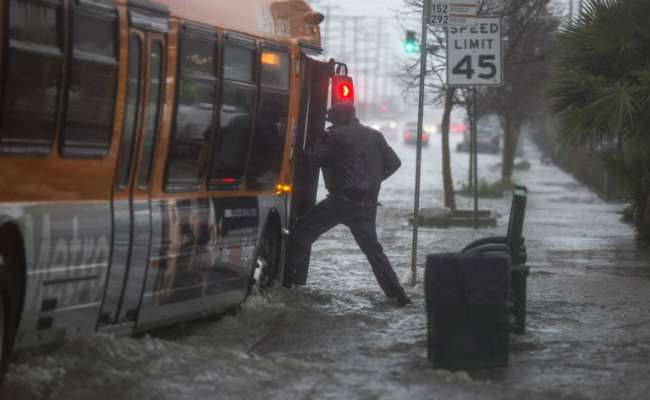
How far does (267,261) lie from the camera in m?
11.6

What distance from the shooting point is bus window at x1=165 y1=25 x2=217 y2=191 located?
9180 mm

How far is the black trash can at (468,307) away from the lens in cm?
848

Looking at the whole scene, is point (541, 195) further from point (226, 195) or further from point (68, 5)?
point (68, 5)

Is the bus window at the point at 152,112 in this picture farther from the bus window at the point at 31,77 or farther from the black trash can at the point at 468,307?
the black trash can at the point at 468,307

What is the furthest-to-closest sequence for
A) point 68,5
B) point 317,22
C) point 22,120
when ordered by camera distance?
point 317,22 < point 68,5 < point 22,120

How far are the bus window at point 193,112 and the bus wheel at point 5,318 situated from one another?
2.06 meters

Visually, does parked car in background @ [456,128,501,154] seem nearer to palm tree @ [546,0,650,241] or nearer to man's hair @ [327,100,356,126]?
palm tree @ [546,0,650,241]

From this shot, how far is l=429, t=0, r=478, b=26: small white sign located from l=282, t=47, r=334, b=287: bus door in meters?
1.81

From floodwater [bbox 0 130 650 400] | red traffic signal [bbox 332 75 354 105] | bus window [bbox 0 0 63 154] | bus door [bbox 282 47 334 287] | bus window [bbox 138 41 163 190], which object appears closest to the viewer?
bus window [bbox 0 0 63 154]

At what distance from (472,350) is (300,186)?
416cm

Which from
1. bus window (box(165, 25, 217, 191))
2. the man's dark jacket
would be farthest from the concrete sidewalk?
bus window (box(165, 25, 217, 191))

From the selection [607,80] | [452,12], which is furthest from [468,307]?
[607,80]

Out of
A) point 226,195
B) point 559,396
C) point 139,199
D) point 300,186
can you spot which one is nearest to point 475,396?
point 559,396

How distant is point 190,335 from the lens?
990 centimetres
